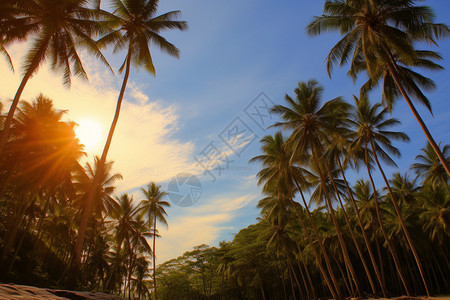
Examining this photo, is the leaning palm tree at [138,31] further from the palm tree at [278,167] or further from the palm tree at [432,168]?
the palm tree at [432,168]

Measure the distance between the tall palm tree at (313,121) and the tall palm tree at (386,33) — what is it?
3.65 meters

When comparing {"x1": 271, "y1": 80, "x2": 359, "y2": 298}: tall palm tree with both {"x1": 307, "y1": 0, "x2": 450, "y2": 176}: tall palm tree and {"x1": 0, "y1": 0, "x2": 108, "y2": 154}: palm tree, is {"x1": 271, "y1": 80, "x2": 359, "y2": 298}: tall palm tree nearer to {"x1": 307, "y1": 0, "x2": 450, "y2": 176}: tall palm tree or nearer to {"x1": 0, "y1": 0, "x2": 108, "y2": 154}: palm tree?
{"x1": 307, "y1": 0, "x2": 450, "y2": 176}: tall palm tree

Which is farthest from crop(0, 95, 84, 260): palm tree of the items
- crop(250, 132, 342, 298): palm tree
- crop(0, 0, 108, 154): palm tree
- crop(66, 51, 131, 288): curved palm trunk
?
crop(250, 132, 342, 298): palm tree

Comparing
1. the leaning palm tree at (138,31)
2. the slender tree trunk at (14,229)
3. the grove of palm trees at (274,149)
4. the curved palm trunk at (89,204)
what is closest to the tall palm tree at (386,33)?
the grove of palm trees at (274,149)

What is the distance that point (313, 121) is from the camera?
17.5m

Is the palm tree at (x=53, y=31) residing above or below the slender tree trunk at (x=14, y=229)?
above

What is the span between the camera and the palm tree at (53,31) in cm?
1119

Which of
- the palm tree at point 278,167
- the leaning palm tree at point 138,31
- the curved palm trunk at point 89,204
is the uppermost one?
the leaning palm tree at point 138,31

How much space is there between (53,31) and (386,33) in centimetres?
1555

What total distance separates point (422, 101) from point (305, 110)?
7014 mm

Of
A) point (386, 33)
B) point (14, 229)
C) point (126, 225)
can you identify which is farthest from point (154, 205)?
point (386, 33)

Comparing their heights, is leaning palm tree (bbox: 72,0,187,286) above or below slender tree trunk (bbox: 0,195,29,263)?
above

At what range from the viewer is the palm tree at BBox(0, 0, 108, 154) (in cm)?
1119

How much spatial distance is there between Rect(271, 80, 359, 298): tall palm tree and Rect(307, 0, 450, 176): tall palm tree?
3.65 m
